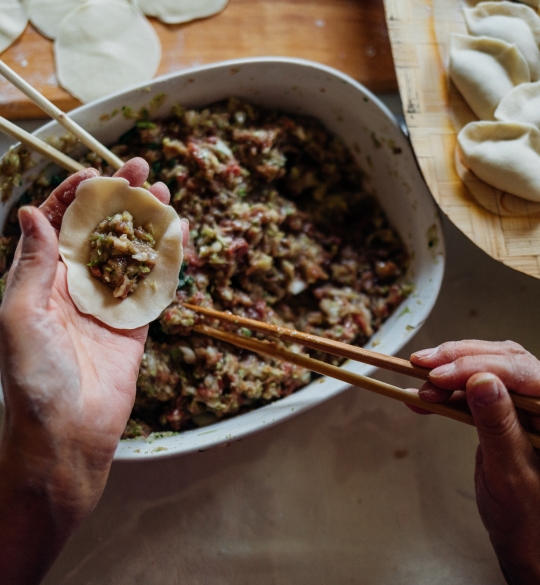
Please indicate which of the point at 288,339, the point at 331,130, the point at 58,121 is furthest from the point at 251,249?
the point at 58,121

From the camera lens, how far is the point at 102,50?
194cm

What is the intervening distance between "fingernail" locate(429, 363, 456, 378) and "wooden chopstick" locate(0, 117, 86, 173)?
119 cm

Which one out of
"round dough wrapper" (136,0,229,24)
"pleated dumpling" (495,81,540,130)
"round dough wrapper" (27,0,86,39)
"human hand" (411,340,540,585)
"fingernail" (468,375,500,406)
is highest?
"round dough wrapper" (27,0,86,39)

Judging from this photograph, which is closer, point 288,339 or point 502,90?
point 288,339

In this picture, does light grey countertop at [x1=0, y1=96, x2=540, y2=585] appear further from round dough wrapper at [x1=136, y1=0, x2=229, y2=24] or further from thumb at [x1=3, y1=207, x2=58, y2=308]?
thumb at [x1=3, y1=207, x2=58, y2=308]

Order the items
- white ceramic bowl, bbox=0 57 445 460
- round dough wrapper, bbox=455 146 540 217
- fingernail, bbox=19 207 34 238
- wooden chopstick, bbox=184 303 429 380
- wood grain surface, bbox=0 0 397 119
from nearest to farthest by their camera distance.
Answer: fingernail, bbox=19 207 34 238 < wooden chopstick, bbox=184 303 429 380 < white ceramic bowl, bbox=0 57 445 460 < round dough wrapper, bbox=455 146 540 217 < wood grain surface, bbox=0 0 397 119

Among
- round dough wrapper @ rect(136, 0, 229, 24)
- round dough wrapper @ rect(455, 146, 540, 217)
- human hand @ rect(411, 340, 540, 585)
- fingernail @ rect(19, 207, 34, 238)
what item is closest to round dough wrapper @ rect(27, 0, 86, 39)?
round dough wrapper @ rect(136, 0, 229, 24)

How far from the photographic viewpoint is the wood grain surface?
204cm

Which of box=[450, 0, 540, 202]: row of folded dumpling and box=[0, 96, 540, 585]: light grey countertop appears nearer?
box=[450, 0, 540, 202]: row of folded dumpling

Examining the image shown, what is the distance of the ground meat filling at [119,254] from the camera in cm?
150

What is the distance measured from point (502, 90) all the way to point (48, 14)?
1.67 metres

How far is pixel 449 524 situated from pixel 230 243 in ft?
4.59

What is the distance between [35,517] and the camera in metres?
1.35

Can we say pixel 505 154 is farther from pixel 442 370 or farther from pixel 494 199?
pixel 442 370
